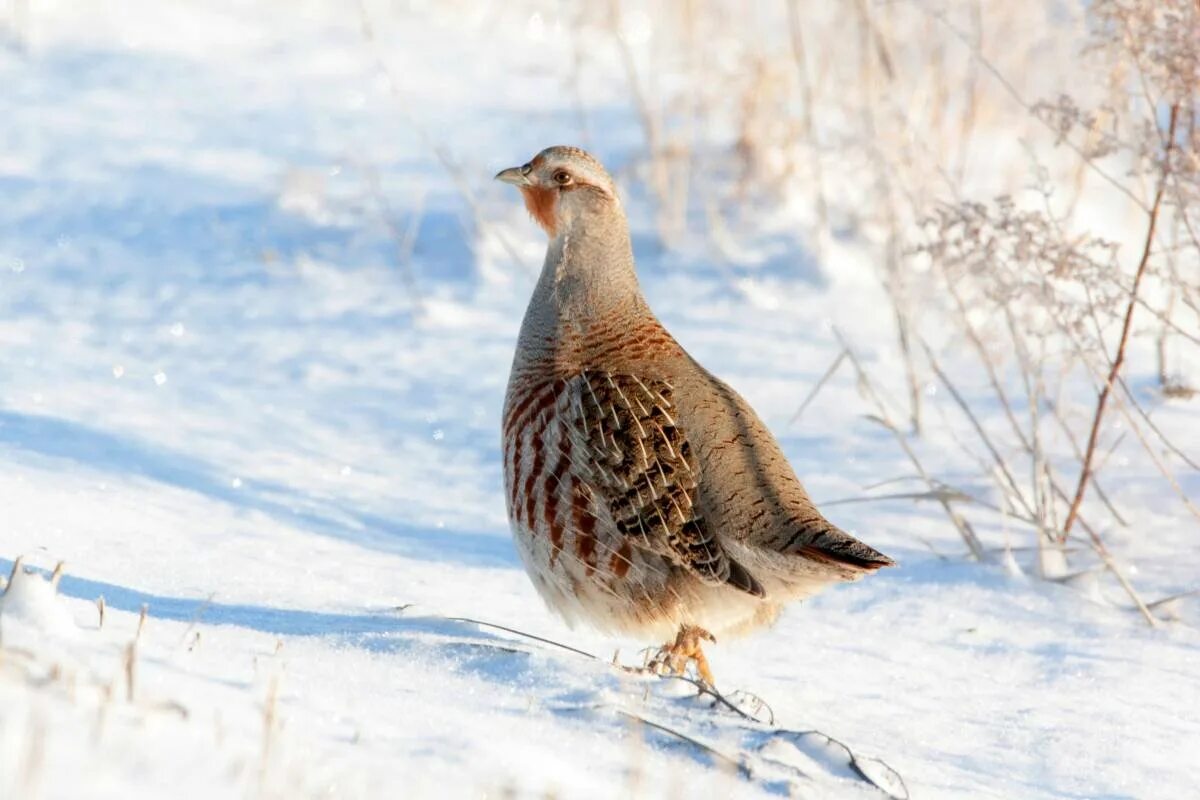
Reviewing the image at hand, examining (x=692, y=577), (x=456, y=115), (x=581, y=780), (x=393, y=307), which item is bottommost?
(x=581, y=780)

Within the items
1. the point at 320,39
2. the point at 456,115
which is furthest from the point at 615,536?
the point at 320,39

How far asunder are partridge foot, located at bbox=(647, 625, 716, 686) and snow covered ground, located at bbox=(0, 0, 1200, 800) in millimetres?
118

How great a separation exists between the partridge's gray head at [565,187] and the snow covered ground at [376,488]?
102 cm

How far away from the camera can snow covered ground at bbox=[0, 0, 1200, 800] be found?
2.17m

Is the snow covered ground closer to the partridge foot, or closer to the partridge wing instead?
the partridge foot

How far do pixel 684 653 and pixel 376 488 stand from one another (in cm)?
186

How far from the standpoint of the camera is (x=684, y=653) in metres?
3.22

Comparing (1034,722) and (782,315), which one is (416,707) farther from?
(782,315)

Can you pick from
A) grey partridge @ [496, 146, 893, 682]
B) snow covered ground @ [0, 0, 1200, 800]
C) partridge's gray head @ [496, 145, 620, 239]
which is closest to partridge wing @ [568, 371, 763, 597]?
grey partridge @ [496, 146, 893, 682]

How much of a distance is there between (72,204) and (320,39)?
8.05 ft

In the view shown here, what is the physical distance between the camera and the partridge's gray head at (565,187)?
3.68 metres

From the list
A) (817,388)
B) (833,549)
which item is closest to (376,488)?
(817,388)

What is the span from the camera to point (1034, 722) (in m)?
3.27

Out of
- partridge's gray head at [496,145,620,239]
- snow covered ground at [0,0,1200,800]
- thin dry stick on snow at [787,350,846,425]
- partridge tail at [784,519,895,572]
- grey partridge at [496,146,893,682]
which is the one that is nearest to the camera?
snow covered ground at [0,0,1200,800]
